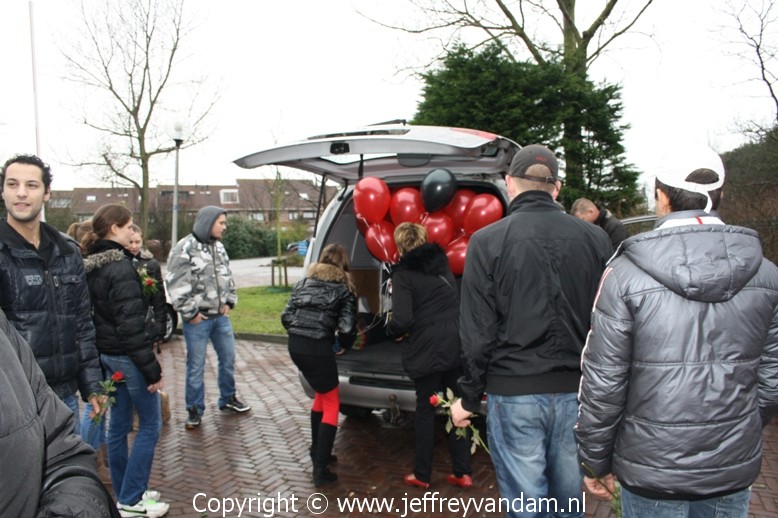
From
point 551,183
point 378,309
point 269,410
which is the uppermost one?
point 551,183

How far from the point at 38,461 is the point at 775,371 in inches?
87.4

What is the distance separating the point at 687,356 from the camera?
5.89ft

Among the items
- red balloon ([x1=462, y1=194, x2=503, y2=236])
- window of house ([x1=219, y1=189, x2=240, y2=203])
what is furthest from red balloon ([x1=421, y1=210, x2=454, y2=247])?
window of house ([x1=219, y1=189, x2=240, y2=203])

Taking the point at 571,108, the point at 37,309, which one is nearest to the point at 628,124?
the point at 571,108

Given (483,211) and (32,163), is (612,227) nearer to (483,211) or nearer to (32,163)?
(483,211)

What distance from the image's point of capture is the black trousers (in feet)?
12.5

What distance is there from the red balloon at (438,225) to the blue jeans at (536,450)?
2.48m

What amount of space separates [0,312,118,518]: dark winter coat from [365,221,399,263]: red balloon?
3.59m

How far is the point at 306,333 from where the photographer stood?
3.87 metres

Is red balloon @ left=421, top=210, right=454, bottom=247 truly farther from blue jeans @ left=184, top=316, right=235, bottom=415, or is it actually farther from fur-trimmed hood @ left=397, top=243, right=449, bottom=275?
blue jeans @ left=184, top=316, right=235, bottom=415

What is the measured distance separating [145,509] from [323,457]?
1.14 m

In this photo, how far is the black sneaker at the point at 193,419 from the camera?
16.4 ft

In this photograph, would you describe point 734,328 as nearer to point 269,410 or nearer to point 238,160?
point 238,160

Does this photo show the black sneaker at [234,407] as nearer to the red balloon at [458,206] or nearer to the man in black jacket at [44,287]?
the man in black jacket at [44,287]
